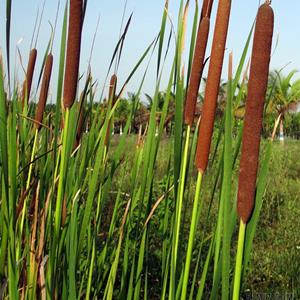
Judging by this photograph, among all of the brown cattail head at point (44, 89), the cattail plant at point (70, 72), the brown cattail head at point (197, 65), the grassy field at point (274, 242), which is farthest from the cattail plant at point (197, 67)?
the grassy field at point (274, 242)

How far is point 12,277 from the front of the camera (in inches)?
26.2

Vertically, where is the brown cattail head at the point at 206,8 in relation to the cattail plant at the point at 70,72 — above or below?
above

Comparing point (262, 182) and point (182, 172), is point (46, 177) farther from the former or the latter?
point (262, 182)

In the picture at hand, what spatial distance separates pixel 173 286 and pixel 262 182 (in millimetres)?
166

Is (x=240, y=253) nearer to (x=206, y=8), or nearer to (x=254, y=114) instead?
(x=254, y=114)

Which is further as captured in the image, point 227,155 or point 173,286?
point 173,286

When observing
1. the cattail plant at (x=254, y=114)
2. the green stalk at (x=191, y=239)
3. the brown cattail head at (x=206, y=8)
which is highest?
the brown cattail head at (x=206, y=8)

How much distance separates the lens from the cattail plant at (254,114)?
1.66 ft

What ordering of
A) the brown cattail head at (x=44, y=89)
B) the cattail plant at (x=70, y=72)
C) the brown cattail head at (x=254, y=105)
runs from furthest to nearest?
the brown cattail head at (x=44, y=89) → the cattail plant at (x=70, y=72) → the brown cattail head at (x=254, y=105)

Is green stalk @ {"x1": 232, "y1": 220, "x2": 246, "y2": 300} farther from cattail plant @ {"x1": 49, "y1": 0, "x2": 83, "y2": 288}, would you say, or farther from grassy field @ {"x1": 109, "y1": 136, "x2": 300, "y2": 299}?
grassy field @ {"x1": 109, "y1": 136, "x2": 300, "y2": 299}

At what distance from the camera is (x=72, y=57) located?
63 cm

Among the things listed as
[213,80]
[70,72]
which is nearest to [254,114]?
[213,80]

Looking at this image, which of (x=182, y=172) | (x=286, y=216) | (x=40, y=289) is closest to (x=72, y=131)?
(x=182, y=172)

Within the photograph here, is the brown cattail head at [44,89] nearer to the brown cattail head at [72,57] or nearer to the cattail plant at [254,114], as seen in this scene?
the brown cattail head at [72,57]
